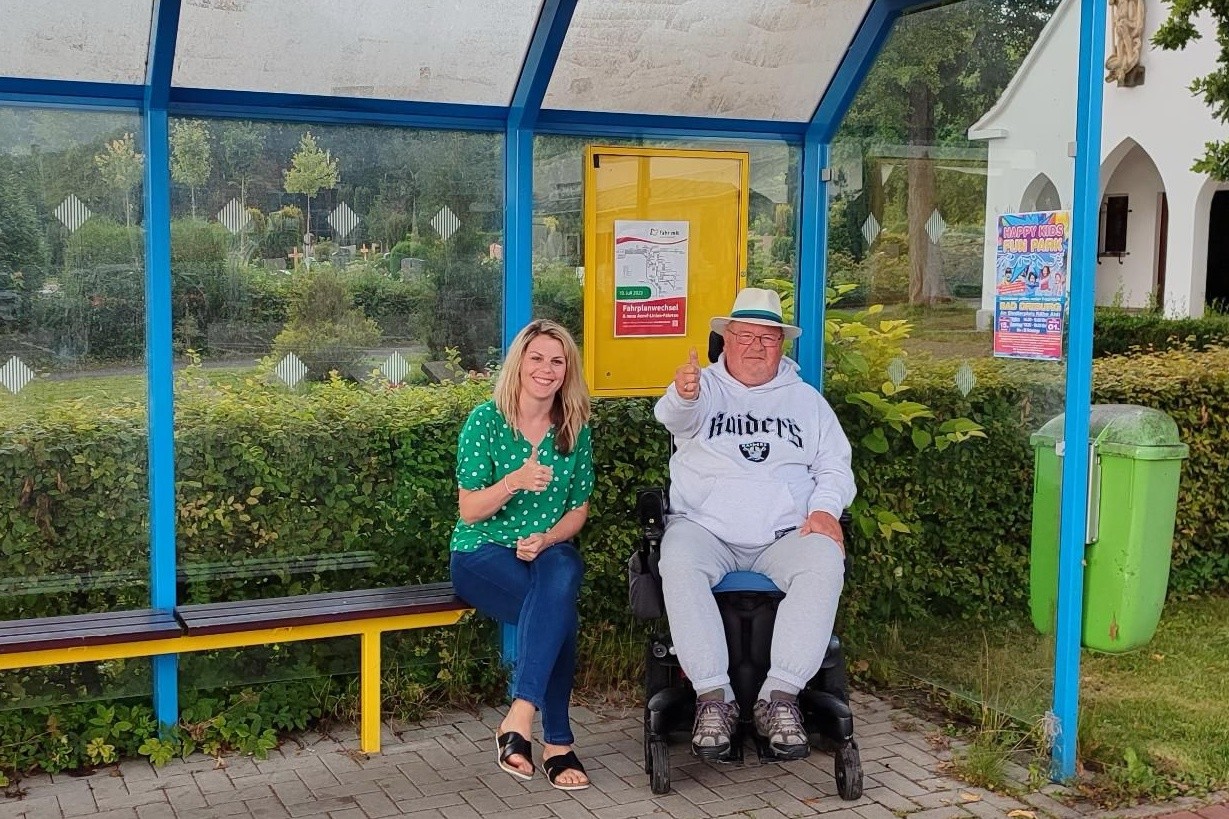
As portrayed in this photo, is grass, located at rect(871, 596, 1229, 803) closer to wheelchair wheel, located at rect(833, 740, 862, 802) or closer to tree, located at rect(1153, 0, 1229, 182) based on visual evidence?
wheelchair wheel, located at rect(833, 740, 862, 802)

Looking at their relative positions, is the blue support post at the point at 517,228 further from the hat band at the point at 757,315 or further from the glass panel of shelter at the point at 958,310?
the glass panel of shelter at the point at 958,310

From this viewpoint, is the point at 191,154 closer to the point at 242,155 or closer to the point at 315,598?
the point at 242,155

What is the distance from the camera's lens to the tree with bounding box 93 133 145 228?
481 centimetres

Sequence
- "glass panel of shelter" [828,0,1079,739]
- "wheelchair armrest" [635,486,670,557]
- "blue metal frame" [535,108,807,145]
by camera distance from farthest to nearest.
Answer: "blue metal frame" [535,108,807,145], "wheelchair armrest" [635,486,670,557], "glass panel of shelter" [828,0,1079,739]

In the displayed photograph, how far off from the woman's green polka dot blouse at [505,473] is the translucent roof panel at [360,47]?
129 centimetres

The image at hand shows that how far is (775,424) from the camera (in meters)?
5.07

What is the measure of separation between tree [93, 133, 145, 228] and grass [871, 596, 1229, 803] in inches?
138

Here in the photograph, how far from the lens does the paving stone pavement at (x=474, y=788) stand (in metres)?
4.43

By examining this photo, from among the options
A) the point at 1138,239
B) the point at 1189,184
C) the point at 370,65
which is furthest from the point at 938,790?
the point at 1138,239

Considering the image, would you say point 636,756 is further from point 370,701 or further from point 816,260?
point 816,260

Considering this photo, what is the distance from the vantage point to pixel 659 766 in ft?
15.0

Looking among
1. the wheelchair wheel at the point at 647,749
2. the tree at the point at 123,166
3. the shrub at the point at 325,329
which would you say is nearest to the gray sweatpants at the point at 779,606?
the wheelchair wheel at the point at 647,749

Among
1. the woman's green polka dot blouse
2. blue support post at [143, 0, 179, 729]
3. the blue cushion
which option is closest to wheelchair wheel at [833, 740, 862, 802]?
the blue cushion

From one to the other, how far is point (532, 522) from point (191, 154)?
71.7 inches
